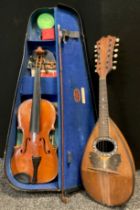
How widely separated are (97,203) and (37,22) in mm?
1188

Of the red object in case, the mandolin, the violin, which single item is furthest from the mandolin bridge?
the red object in case

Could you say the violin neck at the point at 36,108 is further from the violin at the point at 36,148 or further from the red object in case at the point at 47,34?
the red object in case at the point at 47,34

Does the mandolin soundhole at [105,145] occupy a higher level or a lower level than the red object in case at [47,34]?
lower

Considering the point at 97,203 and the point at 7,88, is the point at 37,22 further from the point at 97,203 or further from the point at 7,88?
the point at 97,203

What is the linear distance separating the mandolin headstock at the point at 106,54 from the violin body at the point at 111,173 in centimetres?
33

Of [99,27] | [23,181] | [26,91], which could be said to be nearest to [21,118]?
[26,91]

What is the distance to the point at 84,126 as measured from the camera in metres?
1.63

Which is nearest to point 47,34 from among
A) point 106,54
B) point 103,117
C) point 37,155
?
point 106,54

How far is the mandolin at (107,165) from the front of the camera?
1.40 m

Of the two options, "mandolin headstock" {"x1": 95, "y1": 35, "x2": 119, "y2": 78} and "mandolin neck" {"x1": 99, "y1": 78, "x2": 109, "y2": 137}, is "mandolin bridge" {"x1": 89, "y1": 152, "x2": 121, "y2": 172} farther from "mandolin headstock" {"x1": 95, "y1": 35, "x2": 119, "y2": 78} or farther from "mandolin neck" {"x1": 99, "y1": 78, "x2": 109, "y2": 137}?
"mandolin headstock" {"x1": 95, "y1": 35, "x2": 119, "y2": 78}

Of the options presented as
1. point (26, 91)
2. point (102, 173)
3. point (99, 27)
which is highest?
point (99, 27)

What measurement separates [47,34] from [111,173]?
3.04ft

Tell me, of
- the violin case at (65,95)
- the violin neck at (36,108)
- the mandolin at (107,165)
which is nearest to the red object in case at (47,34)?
the violin case at (65,95)

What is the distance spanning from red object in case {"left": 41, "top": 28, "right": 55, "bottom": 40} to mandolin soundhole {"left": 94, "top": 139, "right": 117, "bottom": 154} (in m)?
0.70
